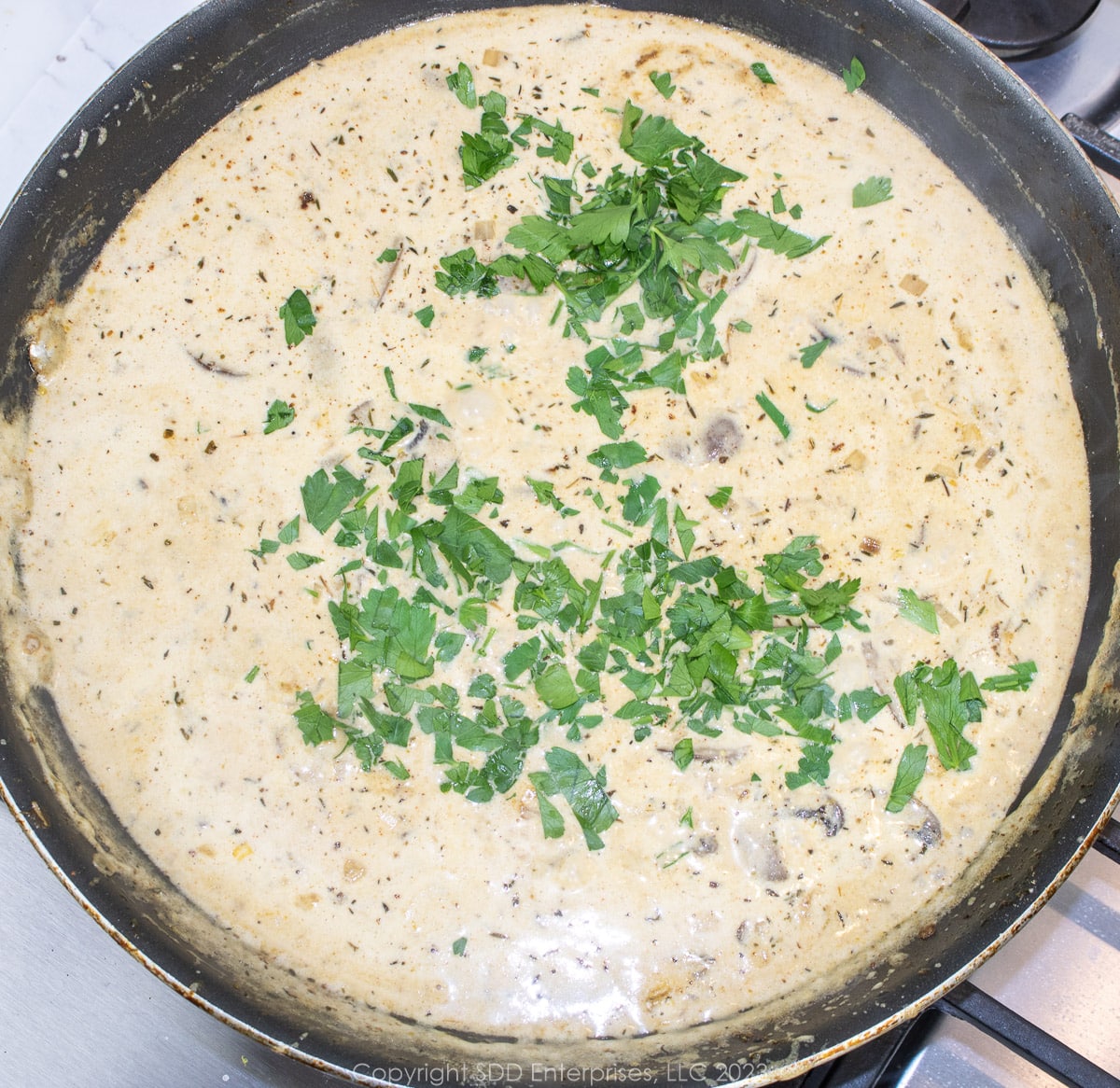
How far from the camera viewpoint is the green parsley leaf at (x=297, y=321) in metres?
2.35

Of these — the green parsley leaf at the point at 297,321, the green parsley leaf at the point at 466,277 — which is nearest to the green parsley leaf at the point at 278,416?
the green parsley leaf at the point at 297,321

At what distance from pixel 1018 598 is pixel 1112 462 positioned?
392 millimetres

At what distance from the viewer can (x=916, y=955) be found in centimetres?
222

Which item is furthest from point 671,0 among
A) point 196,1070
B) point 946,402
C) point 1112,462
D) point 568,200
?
point 196,1070

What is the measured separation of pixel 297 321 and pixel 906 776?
1.65 m

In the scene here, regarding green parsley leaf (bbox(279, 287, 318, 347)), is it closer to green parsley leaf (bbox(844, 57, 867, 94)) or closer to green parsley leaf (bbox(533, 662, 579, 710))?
green parsley leaf (bbox(533, 662, 579, 710))

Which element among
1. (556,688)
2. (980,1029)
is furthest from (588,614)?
(980,1029)

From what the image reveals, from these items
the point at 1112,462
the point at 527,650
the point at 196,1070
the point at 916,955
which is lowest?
the point at 196,1070

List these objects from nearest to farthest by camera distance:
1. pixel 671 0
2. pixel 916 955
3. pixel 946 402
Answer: pixel 916 955 → pixel 946 402 → pixel 671 0

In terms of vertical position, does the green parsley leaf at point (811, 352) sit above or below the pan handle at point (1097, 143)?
below

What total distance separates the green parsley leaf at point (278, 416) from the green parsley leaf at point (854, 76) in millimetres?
1526

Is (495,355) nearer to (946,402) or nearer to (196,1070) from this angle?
(946,402)

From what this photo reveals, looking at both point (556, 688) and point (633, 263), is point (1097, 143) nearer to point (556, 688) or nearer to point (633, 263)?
point (633, 263)

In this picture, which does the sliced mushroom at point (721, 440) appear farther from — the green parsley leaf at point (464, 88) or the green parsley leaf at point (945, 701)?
the green parsley leaf at point (464, 88)
